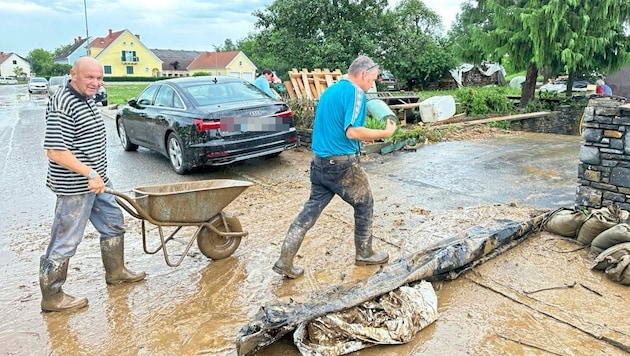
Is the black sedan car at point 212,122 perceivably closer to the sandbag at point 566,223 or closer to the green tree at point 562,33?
the sandbag at point 566,223

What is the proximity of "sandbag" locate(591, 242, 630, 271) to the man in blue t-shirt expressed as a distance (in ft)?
6.62

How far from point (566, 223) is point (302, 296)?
9.55 ft

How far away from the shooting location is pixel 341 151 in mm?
4039

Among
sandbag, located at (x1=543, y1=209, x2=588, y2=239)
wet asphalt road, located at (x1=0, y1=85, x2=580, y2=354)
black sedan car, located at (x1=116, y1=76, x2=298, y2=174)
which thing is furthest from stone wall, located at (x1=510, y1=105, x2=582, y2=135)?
sandbag, located at (x1=543, y1=209, x2=588, y2=239)

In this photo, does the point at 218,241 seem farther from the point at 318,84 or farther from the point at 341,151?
the point at 318,84

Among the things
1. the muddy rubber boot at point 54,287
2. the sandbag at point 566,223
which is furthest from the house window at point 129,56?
the sandbag at point 566,223

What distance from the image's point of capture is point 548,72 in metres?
16.9

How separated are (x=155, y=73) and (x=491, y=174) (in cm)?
7582

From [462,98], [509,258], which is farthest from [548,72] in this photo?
[509,258]

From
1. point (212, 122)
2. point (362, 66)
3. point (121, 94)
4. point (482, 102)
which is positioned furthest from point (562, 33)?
point (121, 94)

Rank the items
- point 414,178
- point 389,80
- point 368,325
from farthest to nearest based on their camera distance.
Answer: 1. point 389,80
2. point 414,178
3. point 368,325

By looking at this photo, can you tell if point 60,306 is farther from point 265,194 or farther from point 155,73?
point 155,73

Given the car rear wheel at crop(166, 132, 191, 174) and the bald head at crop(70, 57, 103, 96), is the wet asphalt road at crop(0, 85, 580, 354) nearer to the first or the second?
the car rear wheel at crop(166, 132, 191, 174)

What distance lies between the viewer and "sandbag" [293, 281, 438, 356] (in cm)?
308
